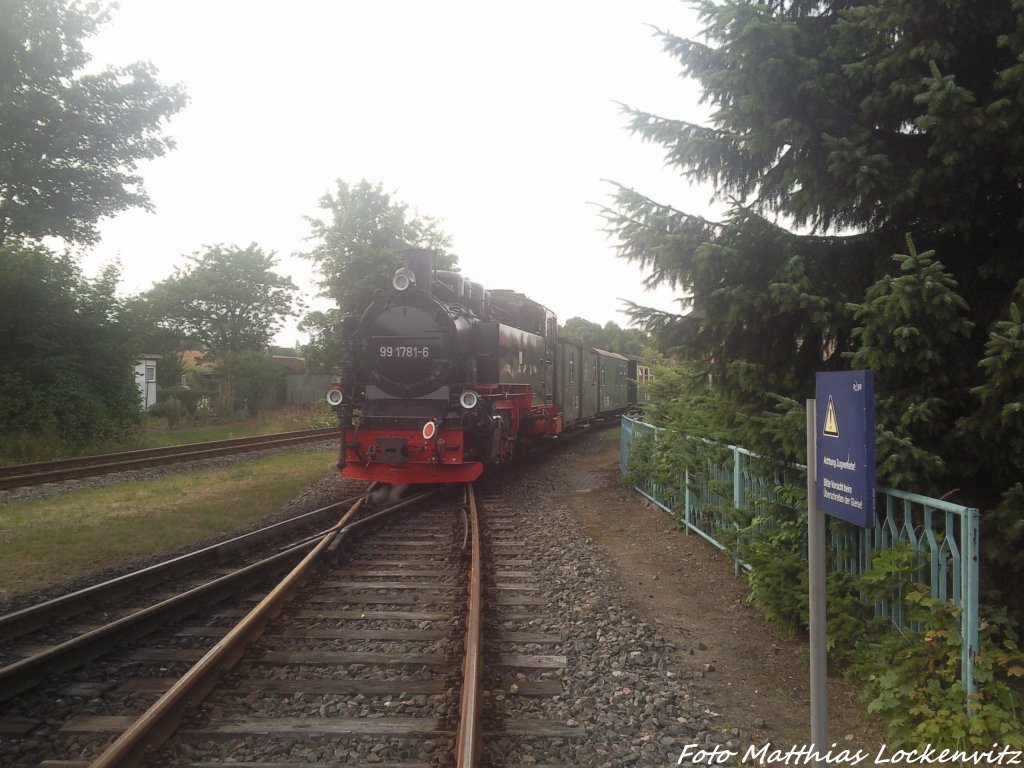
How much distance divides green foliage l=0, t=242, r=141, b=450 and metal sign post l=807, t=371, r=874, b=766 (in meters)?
18.0

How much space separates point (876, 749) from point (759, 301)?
8.94ft

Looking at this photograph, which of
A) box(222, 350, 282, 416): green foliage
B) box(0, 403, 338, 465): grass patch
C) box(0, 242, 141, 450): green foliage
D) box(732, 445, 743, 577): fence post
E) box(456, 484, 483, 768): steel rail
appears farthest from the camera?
box(222, 350, 282, 416): green foliage

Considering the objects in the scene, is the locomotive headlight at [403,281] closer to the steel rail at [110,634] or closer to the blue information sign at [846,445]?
the steel rail at [110,634]

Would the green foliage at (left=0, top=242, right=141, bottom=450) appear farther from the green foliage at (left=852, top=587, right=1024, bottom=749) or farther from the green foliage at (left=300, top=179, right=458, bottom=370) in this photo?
the green foliage at (left=852, top=587, right=1024, bottom=749)

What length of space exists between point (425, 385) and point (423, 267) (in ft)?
7.01

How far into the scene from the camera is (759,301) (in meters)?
4.73

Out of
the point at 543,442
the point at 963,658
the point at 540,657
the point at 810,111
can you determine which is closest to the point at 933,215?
the point at 810,111

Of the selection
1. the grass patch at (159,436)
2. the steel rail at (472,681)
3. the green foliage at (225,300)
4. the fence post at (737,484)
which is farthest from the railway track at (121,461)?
the green foliage at (225,300)

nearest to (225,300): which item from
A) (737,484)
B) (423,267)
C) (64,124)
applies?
(64,124)

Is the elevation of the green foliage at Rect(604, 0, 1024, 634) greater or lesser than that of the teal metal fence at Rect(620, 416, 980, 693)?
greater

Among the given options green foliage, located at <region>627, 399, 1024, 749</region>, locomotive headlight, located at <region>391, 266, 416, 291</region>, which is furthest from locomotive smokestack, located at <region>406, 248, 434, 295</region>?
green foliage, located at <region>627, 399, 1024, 749</region>

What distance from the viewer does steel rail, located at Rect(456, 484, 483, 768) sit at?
10.9 feet

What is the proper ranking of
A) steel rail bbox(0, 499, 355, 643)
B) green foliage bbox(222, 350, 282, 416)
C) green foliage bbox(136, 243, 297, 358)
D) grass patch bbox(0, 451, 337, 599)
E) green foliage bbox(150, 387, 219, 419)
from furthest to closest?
green foliage bbox(136, 243, 297, 358) → green foliage bbox(222, 350, 282, 416) → green foliage bbox(150, 387, 219, 419) → grass patch bbox(0, 451, 337, 599) → steel rail bbox(0, 499, 355, 643)

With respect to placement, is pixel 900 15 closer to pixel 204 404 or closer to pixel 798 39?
pixel 798 39
